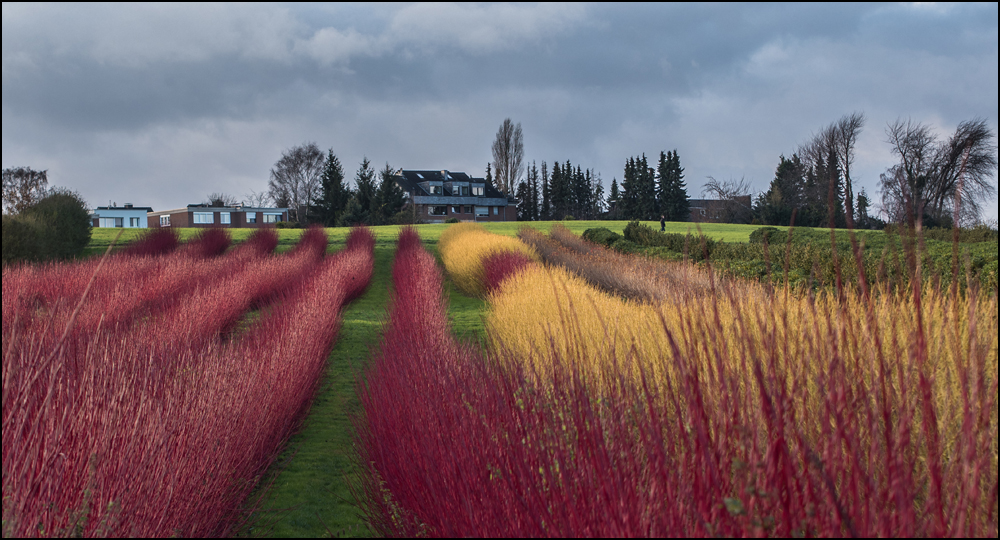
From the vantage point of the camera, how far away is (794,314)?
4180 mm

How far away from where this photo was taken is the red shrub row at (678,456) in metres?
1.42

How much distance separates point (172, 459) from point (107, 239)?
2088 cm

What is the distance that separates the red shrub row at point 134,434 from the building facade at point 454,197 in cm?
4453

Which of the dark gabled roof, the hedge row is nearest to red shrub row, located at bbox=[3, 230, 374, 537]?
the hedge row

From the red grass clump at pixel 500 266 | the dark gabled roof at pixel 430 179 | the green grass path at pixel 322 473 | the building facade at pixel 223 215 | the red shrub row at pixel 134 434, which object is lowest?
the green grass path at pixel 322 473

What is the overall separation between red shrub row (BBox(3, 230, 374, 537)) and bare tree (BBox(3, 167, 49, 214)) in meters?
13.1

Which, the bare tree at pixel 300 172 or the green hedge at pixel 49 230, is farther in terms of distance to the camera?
the bare tree at pixel 300 172

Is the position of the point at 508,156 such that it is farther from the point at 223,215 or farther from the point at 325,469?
the point at 325,469

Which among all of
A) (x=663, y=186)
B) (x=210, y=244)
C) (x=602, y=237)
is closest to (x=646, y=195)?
(x=663, y=186)

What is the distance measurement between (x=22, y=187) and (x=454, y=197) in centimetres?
3534

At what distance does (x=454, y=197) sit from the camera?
5006 cm

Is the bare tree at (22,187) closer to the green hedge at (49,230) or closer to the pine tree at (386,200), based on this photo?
the green hedge at (49,230)

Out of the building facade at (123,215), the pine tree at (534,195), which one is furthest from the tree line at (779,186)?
the building facade at (123,215)

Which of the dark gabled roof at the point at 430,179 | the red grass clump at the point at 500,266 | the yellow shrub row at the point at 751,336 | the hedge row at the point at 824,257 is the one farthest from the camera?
the dark gabled roof at the point at 430,179
